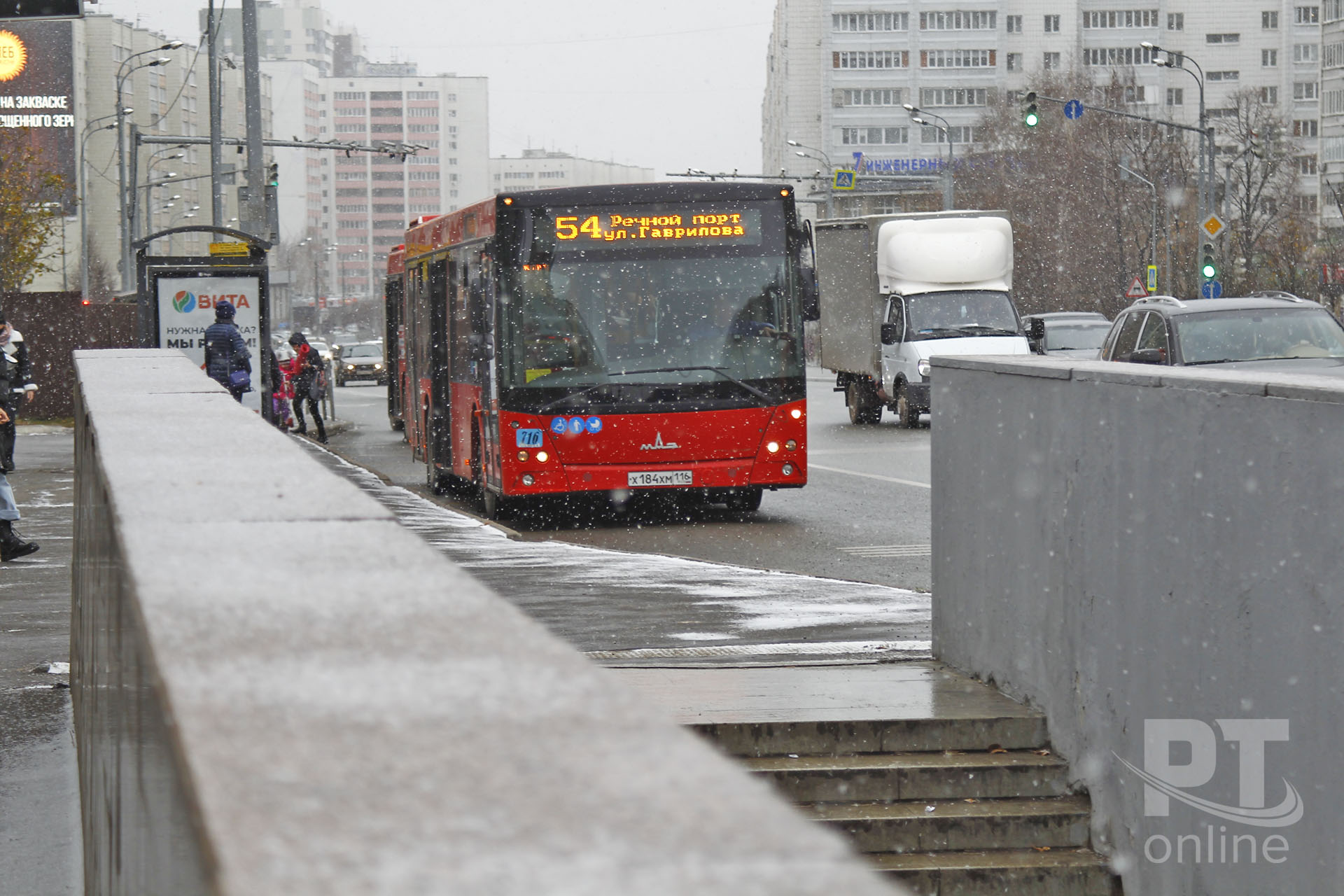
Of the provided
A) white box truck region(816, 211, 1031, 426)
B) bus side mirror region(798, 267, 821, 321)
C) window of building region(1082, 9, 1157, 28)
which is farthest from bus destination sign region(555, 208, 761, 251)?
window of building region(1082, 9, 1157, 28)

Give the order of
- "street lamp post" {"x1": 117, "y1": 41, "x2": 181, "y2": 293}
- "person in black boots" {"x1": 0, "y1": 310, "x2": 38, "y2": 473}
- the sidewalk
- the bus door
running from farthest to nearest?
1. "street lamp post" {"x1": 117, "y1": 41, "x2": 181, "y2": 293}
2. the bus door
3. "person in black boots" {"x1": 0, "y1": 310, "x2": 38, "y2": 473}
4. the sidewalk

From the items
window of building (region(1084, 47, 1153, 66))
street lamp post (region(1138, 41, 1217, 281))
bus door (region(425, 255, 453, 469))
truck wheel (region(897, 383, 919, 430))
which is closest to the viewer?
bus door (region(425, 255, 453, 469))

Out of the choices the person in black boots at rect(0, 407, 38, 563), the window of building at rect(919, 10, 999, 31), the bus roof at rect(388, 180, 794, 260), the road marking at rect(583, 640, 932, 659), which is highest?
the window of building at rect(919, 10, 999, 31)

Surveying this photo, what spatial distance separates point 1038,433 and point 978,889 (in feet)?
5.09

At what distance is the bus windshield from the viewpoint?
1575 centimetres

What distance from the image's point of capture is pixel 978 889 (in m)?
5.93

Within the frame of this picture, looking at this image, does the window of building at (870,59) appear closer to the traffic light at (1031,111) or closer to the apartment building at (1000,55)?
the apartment building at (1000,55)

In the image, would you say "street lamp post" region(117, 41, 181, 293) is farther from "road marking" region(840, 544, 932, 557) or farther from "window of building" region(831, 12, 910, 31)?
"window of building" region(831, 12, 910, 31)

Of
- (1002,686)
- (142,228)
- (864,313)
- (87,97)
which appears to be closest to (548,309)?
(1002,686)

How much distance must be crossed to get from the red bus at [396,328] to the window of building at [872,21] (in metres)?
109

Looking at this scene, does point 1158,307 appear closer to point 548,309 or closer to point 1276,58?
point 548,309

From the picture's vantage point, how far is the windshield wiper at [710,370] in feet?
51.5

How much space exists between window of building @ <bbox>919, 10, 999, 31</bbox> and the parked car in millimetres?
77061

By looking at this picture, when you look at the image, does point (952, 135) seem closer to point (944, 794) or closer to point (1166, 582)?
point (944, 794)
